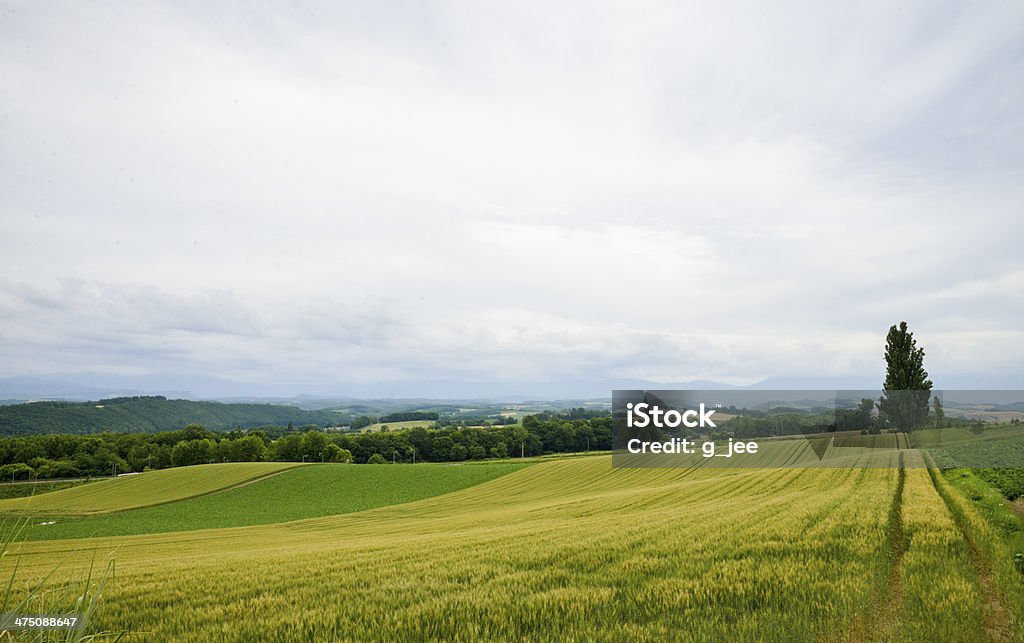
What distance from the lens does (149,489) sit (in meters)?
71.6

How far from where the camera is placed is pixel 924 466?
104ft

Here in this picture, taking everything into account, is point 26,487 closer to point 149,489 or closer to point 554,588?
point 149,489

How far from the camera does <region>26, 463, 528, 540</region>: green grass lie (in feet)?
152

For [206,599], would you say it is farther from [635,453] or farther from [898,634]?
[635,453]

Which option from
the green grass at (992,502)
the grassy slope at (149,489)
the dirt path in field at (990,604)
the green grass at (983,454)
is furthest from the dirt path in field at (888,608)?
the grassy slope at (149,489)

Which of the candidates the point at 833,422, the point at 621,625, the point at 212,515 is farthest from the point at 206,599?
the point at 212,515

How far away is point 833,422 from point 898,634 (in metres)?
43.4

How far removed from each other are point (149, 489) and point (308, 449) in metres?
38.2

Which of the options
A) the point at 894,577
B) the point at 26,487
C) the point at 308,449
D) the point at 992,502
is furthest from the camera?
the point at 308,449

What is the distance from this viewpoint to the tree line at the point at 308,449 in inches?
4200

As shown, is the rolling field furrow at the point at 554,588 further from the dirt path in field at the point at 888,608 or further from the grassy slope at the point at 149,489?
the grassy slope at the point at 149,489

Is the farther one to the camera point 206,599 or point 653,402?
point 653,402
